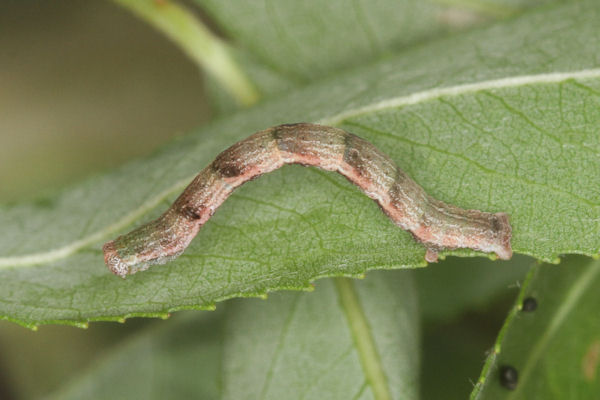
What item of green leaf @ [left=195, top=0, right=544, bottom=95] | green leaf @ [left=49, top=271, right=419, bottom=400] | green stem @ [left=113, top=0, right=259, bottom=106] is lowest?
green leaf @ [left=49, top=271, right=419, bottom=400]

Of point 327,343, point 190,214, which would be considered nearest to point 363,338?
point 327,343

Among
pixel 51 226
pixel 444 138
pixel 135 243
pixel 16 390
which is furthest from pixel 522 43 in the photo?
pixel 16 390

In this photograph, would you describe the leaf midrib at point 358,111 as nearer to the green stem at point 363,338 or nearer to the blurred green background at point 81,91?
the green stem at point 363,338

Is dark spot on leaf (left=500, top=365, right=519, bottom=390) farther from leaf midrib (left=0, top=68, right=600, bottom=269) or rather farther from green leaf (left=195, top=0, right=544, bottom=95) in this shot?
green leaf (left=195, top=0, right=544, bottom=95)

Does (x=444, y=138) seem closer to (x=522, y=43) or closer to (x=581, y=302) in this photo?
(x=522, y=43)

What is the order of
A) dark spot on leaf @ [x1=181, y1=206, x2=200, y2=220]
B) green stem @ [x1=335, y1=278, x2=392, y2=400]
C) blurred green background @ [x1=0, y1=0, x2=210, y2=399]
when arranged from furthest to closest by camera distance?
blurred green background @ [x1=0, y1=0, x2=210, y2=399] → green stem @ [x1=335, y1=278, x2=392, y2=400] → dark spot on leaf @ [x1=181, y1=206, x2=200, y2=220]

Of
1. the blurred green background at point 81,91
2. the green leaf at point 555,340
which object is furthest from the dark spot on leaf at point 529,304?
the blurred green background at point 81,91

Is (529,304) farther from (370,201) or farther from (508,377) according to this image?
(370,201)

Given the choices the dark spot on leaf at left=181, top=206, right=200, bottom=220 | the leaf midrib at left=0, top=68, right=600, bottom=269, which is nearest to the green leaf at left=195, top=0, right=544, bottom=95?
the leaf midrib at left=0, top=68, right=600, bottom=269
